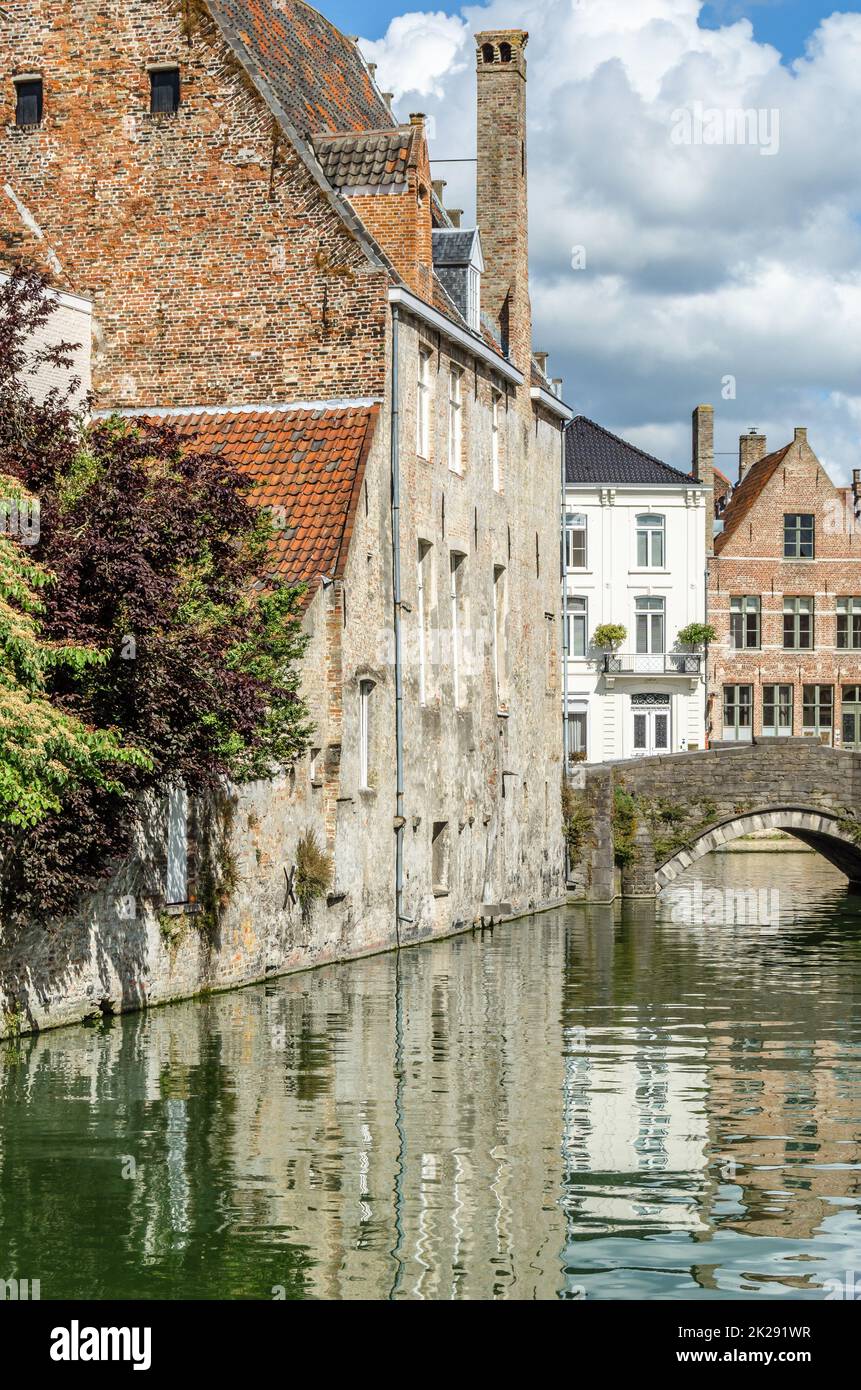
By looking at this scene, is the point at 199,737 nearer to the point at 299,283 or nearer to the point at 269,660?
the point at 269,660

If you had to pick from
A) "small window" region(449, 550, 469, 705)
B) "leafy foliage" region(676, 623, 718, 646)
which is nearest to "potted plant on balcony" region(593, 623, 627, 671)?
"leafy foliage" region(676, 623, 718, 646)

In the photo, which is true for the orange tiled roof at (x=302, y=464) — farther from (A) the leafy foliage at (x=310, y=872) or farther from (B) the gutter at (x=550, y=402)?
(B) the gutter at (x=550, y=402)

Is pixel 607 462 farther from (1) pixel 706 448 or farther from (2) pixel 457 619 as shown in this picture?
(2) pixel 457 619

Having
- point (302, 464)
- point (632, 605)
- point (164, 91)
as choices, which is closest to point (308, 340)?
point (302, 464)

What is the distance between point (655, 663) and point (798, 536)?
21.2 feet

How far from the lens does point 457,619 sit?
31062 millimetres

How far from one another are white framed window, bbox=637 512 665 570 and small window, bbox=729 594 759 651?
315 centimetres

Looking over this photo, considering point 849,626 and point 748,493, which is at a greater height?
point 748,493

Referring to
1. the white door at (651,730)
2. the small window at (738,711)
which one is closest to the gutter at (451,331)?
the white door at (651,730)

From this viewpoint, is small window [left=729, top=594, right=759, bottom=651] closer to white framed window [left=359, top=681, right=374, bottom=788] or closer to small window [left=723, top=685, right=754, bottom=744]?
small window [left=723, top=685, right=754, bottom=744]

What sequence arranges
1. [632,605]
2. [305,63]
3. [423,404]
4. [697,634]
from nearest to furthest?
1. [423,404]
2. [305,63]
3. [697,634]
4. [632,605]

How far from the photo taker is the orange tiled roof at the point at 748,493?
199ft

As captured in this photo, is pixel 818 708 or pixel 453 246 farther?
pixel 818 708

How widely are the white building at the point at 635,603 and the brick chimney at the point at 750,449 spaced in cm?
921
